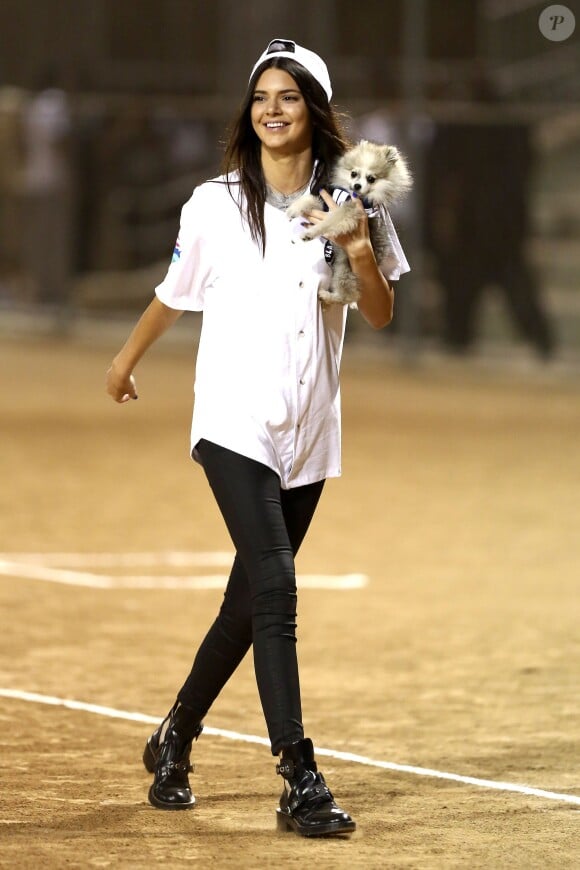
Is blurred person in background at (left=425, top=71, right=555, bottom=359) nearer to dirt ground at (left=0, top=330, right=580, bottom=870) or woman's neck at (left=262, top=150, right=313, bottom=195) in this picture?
dirt ground at (left=0, top=330, right=580, bottom=870)

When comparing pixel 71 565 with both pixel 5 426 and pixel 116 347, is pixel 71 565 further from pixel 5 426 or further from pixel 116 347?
pixel 116 347

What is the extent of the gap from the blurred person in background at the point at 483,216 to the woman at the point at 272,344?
48.4 feet

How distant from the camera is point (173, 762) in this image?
5.02 meters

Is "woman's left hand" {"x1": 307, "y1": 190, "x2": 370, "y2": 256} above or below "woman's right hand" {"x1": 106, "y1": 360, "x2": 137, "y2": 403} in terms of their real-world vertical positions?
above

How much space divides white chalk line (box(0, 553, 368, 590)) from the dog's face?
4.21 metres

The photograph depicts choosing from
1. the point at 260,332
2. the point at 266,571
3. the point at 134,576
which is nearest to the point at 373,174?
the point at 260,332

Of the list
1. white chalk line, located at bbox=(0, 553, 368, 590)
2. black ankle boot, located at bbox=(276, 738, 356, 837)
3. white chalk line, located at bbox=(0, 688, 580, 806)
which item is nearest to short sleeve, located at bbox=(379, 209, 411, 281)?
black ankle boot, located at bbox=(276, 738, 356, 837)

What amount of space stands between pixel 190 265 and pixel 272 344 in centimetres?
34

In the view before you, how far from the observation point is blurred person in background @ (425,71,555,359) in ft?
63.7

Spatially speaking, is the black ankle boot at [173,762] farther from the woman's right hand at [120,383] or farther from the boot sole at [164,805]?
the woman's right hand at [120,383]

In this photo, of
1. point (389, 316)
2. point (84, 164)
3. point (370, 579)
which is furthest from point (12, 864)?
point (84, 164)

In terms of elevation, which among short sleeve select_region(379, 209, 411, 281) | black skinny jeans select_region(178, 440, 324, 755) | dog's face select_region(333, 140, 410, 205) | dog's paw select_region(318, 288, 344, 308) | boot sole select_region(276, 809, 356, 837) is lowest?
boot sole select_region(276, 809, 356, 837)

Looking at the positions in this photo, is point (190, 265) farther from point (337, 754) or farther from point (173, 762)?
point (337, 754)

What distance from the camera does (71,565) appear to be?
9.16 metres
